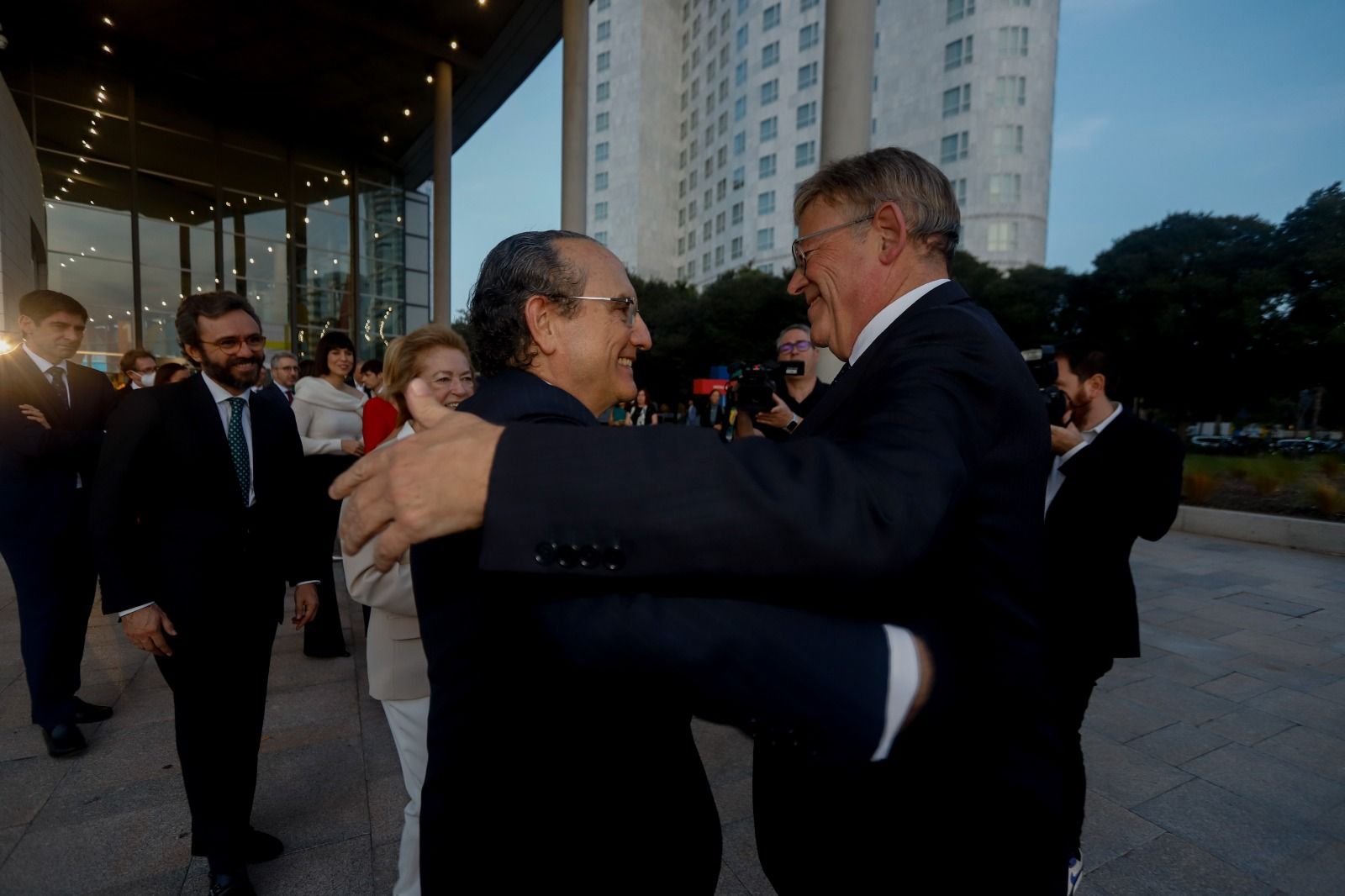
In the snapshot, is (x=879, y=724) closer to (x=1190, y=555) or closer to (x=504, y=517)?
(x=504, y=517)

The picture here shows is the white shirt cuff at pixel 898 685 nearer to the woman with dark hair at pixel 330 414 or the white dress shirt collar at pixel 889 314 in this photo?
the white dress shirt collar at pixel 889 314

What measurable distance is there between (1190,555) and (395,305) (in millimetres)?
25104

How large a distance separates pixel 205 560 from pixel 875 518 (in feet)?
8.72

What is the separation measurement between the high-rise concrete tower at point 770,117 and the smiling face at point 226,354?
104 ft

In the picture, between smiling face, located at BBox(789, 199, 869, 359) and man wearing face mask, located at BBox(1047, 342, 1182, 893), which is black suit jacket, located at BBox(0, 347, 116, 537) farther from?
man wearing face mask, located at BBox(1047, 342, 1182, 893)

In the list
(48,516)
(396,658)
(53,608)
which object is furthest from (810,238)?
(53,608)

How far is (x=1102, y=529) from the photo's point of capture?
264 centimetres

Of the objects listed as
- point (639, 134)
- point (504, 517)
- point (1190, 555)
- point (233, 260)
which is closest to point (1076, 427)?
point (504, 517)

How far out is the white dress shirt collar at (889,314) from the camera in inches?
42.0

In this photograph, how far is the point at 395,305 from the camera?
24.9 meters

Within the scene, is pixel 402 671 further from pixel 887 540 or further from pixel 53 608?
pixel 53 608

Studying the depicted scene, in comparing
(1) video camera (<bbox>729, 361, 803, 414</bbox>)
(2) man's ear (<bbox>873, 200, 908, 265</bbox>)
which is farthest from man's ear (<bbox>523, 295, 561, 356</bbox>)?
(1) video camera (<bbox>729, 361, 803, 414</bbox>)

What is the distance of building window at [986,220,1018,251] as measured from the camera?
1709 inches

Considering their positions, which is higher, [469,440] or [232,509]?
[469,440]
